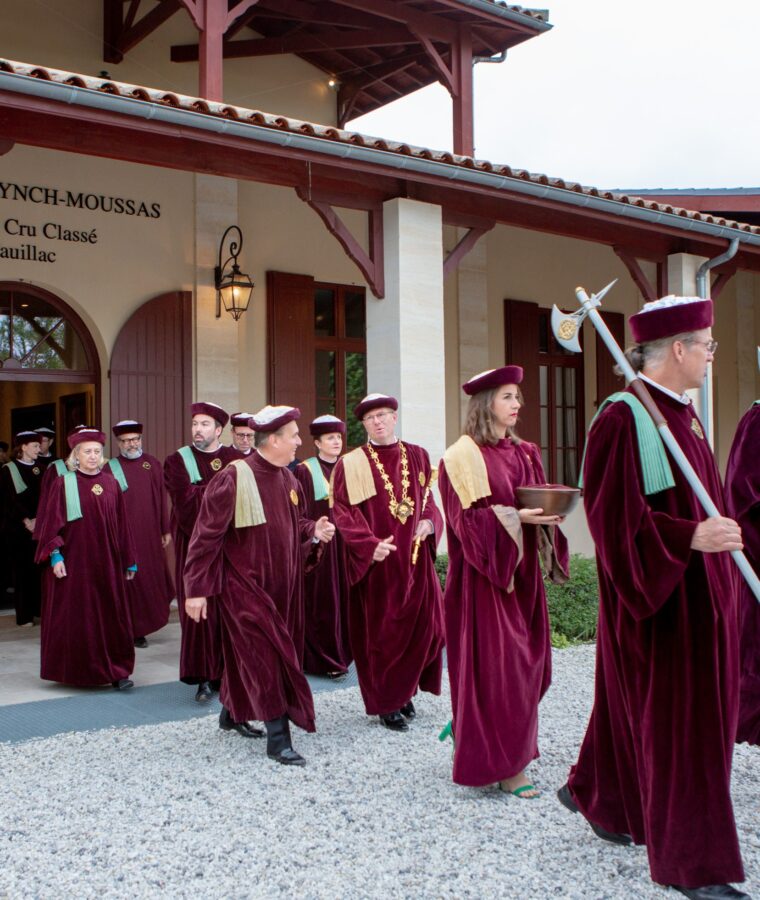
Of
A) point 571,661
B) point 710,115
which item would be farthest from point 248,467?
point 710,115

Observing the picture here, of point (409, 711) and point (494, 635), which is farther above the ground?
point (494, 635)

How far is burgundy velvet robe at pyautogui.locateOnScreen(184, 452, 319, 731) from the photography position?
5.20m

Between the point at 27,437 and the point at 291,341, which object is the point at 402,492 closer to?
the point at 291,341

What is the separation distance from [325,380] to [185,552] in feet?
14.7

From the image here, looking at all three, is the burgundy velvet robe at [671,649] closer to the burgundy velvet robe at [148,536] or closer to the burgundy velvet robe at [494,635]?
the burgundy velvet robe at [494,635]

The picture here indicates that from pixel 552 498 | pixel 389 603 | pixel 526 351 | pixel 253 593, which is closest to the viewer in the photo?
pixel 552 498

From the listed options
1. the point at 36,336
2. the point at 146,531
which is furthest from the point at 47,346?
the point at 146,531

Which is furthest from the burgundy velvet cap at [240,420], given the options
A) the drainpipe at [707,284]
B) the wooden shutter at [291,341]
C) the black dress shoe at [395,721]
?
the drainpipe at [707,284]

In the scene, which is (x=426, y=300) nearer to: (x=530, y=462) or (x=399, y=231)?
(x=399, y=231)

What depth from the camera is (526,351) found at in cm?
1308

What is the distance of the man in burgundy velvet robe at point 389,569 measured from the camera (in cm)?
579

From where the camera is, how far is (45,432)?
10359 mm

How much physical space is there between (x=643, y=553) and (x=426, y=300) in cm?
604

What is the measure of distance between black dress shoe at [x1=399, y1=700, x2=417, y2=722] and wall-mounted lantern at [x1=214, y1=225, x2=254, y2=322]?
17.4 feet
